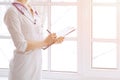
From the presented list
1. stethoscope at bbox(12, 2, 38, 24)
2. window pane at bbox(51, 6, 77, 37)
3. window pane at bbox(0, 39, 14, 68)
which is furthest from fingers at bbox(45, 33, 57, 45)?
window pane at bbox(0, 39, 14, 68)

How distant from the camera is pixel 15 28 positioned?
1.33 metres

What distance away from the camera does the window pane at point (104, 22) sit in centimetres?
207

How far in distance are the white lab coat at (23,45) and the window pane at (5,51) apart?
798 millimetres

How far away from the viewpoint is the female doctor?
1.34 meters

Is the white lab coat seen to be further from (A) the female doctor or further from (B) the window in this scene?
(B) the window

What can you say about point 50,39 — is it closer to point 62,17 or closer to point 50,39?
point 50,39

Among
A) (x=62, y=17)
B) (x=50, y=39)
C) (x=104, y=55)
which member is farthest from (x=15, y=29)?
(x=104, y=55)

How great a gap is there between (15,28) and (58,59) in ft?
3.00

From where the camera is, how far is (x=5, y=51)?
2260mm

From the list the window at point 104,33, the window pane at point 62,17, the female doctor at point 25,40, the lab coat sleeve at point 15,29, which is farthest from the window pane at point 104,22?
the lab coat sleeve at point 15,29

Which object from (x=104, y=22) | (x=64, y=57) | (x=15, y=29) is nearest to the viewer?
(x=15, y=29)

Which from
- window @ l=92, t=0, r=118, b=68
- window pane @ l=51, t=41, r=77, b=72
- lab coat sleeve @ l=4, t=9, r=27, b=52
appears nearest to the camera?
lab coat sleeve @ l=4, t=9, r=27, b=52

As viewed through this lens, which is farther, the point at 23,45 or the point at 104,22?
the point at 104,22

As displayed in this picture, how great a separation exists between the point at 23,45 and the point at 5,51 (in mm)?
955
